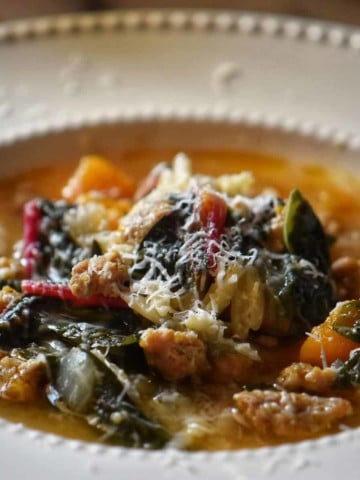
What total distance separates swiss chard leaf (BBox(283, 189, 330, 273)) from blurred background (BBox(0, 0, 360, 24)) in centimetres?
227

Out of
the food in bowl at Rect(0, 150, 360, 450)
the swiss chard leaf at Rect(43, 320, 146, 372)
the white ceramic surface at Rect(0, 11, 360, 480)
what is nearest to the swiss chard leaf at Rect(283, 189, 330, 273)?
the food in bowl at Rect(0, 150, 360, 450)

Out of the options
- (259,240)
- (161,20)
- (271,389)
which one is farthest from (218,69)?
(271,389)

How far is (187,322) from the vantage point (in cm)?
298

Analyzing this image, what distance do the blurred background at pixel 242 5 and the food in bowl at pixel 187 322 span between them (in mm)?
2011

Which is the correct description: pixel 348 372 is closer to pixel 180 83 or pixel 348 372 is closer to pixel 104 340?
pixel 104 340

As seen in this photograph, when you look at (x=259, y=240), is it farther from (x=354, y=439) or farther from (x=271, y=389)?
(x=354, y=439)

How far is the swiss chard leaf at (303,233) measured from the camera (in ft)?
11.0

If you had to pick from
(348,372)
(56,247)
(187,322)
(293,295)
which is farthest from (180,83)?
(348,372)

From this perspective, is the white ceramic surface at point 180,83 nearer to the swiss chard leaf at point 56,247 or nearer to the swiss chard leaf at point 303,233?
the swiss chard leaf at point 56,247

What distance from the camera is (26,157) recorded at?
4.22m

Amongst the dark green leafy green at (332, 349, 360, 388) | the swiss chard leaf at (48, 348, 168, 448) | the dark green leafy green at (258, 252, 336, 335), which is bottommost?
the swiss chard leaf at (48, 348, 168, 448)

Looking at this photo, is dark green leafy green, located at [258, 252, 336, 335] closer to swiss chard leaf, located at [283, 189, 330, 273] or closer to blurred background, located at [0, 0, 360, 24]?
swiss chard leaf, located at [283, 189, 330, 273]

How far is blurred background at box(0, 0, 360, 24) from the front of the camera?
517cm

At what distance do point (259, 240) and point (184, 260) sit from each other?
13.7 inches
